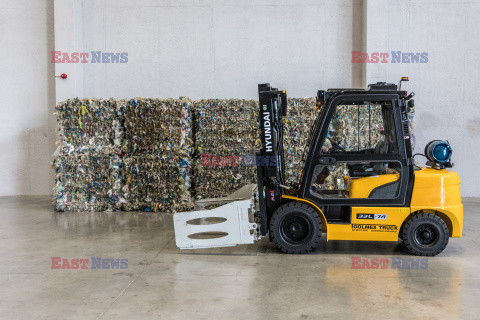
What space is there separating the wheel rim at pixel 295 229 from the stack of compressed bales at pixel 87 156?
4.60 meters

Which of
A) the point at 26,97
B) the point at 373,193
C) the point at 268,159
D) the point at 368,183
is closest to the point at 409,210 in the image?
the point at 373,193

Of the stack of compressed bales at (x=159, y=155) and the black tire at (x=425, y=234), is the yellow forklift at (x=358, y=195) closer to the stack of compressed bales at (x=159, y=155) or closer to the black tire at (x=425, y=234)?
the black tire at (x=425, y=234)

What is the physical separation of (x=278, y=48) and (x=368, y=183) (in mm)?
5748

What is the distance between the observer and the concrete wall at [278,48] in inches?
443

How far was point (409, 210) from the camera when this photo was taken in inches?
255

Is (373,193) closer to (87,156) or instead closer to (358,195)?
(358,195)

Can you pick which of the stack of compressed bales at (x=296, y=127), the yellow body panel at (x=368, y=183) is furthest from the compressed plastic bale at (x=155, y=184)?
the yellow body panel at (x=368, y=183)

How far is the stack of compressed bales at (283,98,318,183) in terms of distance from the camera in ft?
32.2

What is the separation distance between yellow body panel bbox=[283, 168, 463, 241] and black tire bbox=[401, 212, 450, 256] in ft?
0.33

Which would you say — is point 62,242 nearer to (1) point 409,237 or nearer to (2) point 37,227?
(2) point 37,227

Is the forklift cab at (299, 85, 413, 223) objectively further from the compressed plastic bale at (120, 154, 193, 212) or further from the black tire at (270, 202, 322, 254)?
the compressed plastic bale at (120, 154, 193, 212)

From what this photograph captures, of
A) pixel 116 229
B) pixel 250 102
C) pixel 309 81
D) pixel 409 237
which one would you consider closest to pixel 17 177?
pixel 116 229

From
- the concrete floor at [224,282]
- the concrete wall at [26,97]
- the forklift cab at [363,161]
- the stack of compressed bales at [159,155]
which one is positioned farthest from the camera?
the concrete wall at [26,97]

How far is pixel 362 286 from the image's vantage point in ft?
17.4
